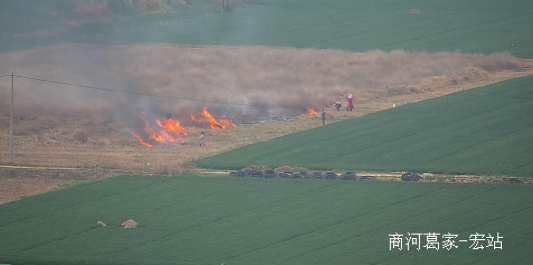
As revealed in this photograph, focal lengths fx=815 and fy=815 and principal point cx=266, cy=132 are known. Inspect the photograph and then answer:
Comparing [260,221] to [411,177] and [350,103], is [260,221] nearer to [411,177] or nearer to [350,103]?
[411,177]

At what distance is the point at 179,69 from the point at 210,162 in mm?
27046

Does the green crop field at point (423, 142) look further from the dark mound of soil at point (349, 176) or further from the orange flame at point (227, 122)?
the orange flame at point (227, 122)

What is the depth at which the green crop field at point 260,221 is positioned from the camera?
39.8 meters

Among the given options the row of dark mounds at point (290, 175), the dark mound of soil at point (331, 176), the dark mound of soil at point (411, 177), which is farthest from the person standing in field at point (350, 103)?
the dark mound of soil at point (411, 177)

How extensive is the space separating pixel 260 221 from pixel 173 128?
24177mm

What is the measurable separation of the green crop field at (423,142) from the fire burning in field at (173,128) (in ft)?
23.8

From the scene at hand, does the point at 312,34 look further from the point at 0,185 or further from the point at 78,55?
the point at 0,185

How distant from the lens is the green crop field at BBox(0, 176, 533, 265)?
39.8 m

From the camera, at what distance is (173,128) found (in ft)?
222

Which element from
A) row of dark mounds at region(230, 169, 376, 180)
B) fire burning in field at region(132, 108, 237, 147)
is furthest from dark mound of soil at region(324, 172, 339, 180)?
fire burning in field at region(132, 108, 237, 147)

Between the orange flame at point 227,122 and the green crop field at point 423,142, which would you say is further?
the orange flame at point 227,122

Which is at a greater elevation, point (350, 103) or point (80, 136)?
point (350, 103)

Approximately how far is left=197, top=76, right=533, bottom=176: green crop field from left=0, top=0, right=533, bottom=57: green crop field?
2600 centimetres

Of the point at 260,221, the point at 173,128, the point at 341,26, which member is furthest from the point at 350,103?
the point at 341,26
